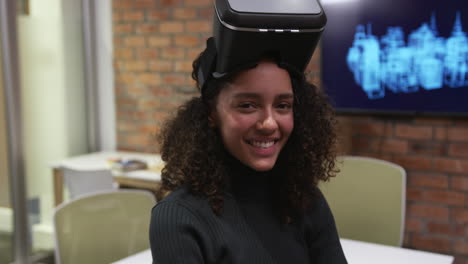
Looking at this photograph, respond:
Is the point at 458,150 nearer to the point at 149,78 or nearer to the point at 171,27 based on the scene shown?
the point at 171,27

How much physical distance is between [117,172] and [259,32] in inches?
96.1

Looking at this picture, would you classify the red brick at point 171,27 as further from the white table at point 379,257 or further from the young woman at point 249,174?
the young woman at point 249,174

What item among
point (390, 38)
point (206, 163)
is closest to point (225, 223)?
point (206, 163)

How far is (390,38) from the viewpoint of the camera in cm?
289

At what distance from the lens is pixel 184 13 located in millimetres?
3549

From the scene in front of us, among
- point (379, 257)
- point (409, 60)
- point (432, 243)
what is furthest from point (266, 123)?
point (432, 243)

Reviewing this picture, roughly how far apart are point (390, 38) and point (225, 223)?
212 centimetres

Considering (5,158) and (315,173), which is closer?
(315,173)

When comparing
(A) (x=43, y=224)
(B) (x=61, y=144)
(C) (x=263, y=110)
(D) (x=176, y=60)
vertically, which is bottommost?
(A) (x=43, y=224)

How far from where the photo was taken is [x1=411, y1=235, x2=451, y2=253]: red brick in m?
2.92

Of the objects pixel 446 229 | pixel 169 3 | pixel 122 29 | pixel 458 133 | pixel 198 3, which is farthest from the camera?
pixel 122 29

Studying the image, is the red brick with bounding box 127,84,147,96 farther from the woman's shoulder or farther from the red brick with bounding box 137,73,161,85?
the woman's shoulder

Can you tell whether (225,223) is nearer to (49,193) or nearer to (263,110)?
(263,110)

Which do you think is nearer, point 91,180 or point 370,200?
point 370,200
